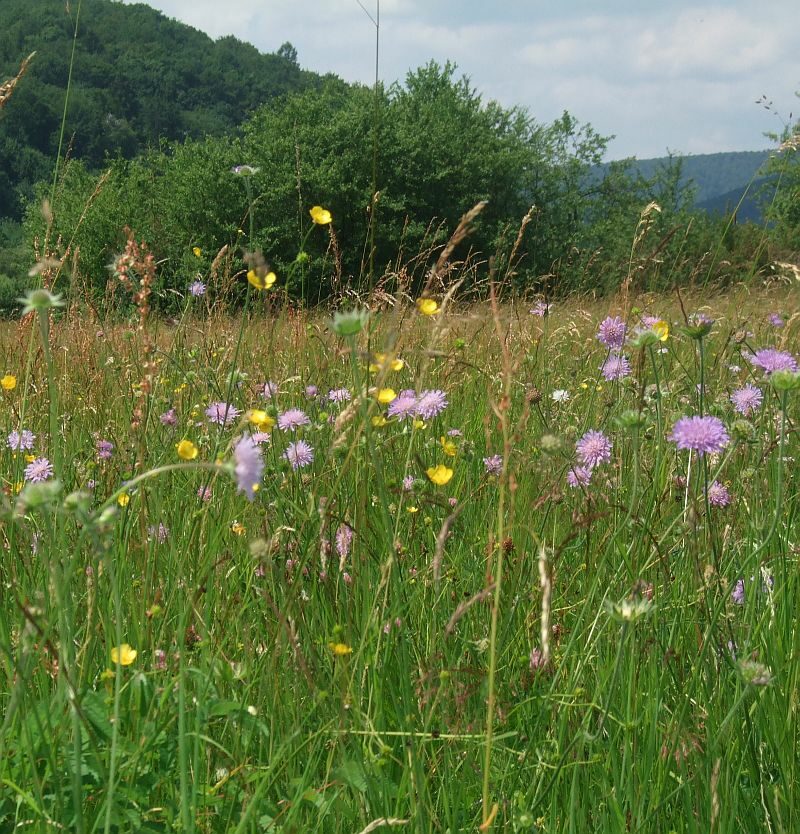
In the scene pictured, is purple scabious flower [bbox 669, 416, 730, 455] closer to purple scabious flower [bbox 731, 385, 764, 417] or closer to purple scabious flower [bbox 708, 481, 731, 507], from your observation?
purple scabious flower [bbox 708, 481, 731, 507]

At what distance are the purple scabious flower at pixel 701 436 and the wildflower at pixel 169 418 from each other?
39.6 inches

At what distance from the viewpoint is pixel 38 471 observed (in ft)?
5.27

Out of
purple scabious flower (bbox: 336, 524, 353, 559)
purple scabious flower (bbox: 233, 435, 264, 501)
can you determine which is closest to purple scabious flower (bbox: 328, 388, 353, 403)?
purple scabious flower (bbox: 336, 524, 353, 559)

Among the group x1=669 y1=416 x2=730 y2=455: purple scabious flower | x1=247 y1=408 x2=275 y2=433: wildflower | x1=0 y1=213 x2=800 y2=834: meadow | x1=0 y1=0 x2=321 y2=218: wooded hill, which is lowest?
x1=0 y1=213 x2=800 y2=834: meadow

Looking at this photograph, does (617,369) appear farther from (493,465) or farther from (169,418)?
(169,418)

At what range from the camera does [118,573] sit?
1.25 metres

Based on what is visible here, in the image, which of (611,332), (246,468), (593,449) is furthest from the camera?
(611,332)

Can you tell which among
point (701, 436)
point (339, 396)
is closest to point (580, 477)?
point (701, 436)

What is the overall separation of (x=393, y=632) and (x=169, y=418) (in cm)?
85

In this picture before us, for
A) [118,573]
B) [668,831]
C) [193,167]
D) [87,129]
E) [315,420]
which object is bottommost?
[668,831]

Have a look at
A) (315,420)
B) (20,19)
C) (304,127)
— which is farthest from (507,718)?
(20,19)

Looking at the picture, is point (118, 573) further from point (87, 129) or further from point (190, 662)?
point (87, 129)

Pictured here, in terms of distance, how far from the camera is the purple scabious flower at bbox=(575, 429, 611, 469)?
1484 mm

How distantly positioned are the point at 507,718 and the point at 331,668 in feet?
0.77
